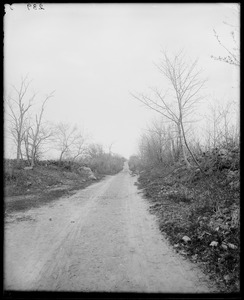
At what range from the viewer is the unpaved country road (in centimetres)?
329

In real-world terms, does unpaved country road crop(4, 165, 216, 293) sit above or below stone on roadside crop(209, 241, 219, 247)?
below

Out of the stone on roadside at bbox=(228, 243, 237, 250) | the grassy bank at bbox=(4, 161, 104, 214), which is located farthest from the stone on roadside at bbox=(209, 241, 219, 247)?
the grassy bank at bbox=(4, 161, 104, 214)

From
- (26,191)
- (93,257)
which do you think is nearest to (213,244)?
(93,257)

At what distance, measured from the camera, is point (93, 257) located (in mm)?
4230

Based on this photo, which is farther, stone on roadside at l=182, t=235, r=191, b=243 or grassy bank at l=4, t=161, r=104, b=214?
grassy bank at l=4, t=161, r=104, b=214

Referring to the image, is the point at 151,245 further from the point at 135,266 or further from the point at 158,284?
the point at 158,284

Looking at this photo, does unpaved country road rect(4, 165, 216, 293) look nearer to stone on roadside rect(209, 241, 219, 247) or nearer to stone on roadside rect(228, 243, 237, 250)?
stone on roadside rect(209, 241, 219, 247)

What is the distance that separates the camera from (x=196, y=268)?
149 inches

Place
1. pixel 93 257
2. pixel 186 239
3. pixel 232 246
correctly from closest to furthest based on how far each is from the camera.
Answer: pixel 232 246 < pixel 93 257 < pixel 186 239

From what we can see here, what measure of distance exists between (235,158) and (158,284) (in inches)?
329

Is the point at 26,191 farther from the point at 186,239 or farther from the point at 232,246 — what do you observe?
the point at 232,246

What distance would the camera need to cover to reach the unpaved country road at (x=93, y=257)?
10.8 ft

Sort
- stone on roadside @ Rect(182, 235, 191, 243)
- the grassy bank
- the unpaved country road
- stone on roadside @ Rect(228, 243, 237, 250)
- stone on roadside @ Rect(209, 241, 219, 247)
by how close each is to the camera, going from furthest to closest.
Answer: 1. the grassy bank
2. stone on roadside @ Rect(182, 235, 191, 243)
3. stone on roadside @ Rect(209, 241, 219, 247)
4. stone on roadside @ Rect(228, 243, 237, 250)
5. the unpaved country road

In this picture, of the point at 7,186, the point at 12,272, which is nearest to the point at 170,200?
the point at 12,272
